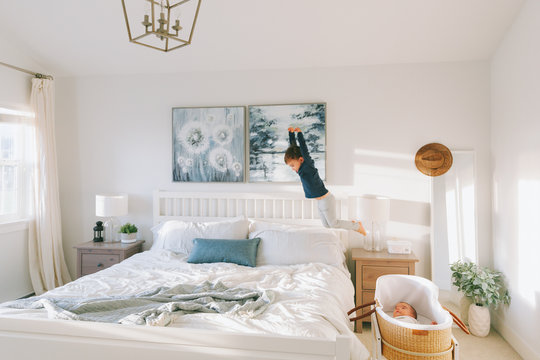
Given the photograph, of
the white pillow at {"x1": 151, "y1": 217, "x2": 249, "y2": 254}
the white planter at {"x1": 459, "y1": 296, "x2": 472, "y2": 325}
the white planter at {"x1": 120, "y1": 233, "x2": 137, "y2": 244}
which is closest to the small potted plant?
the white planter at {"x1": 120, "y1": 233, "x2": 137, "y2": 244}

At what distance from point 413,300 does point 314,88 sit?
7.33 ft

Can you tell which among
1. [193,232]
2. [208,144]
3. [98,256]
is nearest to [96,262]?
[98,256]

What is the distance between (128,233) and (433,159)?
125 inches

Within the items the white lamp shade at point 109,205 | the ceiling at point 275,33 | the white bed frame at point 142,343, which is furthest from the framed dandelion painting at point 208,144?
the white bed frame at point 142,343

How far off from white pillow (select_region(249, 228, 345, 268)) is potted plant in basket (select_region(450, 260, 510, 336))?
106cm

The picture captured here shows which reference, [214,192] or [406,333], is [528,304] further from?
[214,192]

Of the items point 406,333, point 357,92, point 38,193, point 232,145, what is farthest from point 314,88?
point 38,193

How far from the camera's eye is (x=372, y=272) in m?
3.33

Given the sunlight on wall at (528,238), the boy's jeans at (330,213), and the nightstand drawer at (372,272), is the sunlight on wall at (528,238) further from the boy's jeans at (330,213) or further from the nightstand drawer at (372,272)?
the boy's jeans at (330,213)

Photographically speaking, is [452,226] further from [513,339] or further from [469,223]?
[513,339]

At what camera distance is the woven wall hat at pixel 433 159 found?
3535mm

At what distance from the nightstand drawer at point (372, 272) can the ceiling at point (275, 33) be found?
1988 millimetres

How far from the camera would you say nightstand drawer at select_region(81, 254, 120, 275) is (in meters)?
3.75

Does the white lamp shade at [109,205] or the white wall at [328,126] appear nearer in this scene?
the white wall at [328,126]
